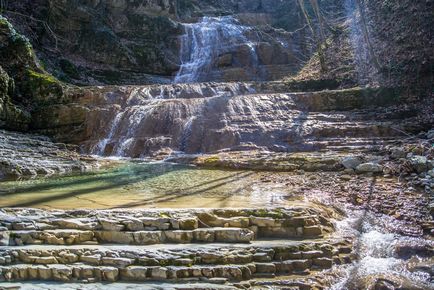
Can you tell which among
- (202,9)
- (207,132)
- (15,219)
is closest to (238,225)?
(15,219)

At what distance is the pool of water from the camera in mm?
6259

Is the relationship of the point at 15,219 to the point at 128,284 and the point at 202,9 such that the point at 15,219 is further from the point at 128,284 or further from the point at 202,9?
the point at 202,9

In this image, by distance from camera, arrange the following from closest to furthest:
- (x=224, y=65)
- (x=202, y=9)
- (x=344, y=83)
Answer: (x=344, y=83)
(x=224, y=65)
(x=202, y=9)

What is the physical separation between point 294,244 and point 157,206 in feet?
7.34

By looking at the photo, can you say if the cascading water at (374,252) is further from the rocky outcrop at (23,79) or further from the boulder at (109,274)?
the rocky outcrop at (23,79)

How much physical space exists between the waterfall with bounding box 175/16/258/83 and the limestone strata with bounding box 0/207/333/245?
56.7ft

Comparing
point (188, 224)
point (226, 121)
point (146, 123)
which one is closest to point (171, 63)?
point (146, 123)

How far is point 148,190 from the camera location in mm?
7492

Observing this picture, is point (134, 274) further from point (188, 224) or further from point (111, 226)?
point (188, 224)

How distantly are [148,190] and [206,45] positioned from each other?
699 inches

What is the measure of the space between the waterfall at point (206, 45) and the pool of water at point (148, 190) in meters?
13.3

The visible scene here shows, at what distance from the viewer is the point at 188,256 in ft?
14.7

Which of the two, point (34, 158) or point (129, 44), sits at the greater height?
point (129, 44)

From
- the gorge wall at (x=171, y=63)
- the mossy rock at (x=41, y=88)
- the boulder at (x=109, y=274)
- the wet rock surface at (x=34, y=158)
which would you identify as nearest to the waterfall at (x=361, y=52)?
the gorge wall at (x=171, y=63)
